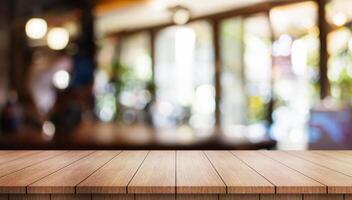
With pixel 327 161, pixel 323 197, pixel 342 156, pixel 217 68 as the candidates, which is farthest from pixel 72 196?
pixel 217 68

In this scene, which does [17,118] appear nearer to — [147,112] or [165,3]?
[147,112]

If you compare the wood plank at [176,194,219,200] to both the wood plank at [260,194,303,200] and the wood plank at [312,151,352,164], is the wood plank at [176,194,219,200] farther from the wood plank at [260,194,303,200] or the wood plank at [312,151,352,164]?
the wood plank at [312,151,352,164]

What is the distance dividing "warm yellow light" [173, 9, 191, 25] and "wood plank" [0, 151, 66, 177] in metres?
2.43

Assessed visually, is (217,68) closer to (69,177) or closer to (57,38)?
(57,38)

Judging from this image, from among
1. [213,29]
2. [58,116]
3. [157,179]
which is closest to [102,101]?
[58,116]

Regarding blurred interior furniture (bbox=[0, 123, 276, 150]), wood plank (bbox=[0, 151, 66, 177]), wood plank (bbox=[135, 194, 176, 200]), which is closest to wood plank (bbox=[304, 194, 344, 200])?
wood plank (bbox=[135, 194, 176, 200])

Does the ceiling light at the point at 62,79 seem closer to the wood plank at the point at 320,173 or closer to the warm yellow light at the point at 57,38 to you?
the warm yellow light at the point at 57,38

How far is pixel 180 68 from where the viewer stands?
4.51m

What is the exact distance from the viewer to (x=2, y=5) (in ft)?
13.3

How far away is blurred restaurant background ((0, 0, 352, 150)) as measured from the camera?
4.20 m

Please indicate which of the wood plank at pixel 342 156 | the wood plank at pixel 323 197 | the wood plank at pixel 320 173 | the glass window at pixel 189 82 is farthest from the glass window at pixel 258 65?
the wood plank at pixel 323 197

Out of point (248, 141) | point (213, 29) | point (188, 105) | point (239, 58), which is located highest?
point (213, 29)

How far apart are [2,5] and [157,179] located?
3144 millimetres

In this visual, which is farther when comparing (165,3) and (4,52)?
(165,3)
